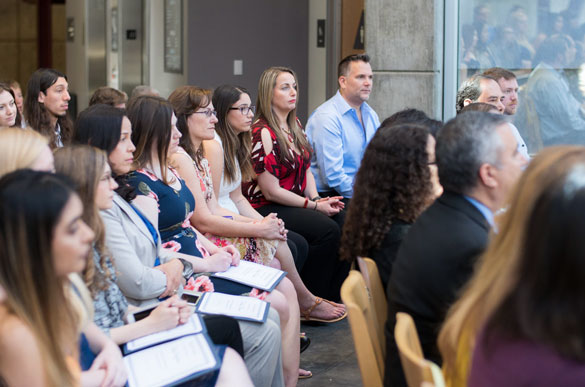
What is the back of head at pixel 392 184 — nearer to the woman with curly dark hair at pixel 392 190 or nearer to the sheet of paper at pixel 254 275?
the woman with curly dark hair at pixel 392 190

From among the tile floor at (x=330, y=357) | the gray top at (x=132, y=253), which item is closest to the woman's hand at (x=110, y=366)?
the gray top at (x=132, y=253)

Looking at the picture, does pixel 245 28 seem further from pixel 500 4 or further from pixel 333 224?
pixel 333 224

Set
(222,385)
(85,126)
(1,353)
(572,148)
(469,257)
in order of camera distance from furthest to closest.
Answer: (85,126)
(222,385)
(469,257)
(1,353)
(572,148)

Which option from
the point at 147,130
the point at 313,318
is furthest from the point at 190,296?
the point at 313,318

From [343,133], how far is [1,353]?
11.9ft

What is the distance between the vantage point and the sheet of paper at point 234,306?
2.79 metres

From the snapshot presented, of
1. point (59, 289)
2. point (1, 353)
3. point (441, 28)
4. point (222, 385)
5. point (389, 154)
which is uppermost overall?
point (441, 28)

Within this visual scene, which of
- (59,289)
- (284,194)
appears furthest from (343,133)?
(59,289)

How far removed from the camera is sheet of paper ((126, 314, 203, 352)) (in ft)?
7.68

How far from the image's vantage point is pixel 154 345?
236cm

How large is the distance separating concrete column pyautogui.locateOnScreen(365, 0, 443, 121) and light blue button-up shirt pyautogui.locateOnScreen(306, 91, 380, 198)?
53 centimetres

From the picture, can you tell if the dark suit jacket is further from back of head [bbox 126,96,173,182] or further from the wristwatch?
back of head [bbox 126,96,173,182]

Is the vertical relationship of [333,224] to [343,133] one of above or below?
below

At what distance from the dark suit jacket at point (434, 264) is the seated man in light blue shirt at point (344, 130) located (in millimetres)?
2766
